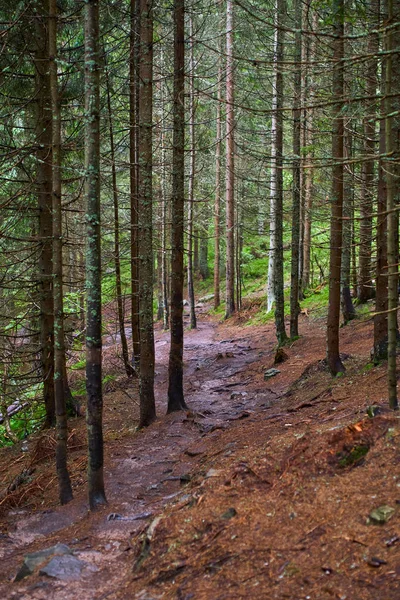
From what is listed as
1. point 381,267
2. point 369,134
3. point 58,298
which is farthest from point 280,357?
point 58,298

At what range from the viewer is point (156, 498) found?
7328 millimetres

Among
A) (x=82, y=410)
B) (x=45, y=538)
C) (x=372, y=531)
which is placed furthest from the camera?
(x=82, y=410)

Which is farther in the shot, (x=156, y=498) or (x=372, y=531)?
(x=156, y=498)

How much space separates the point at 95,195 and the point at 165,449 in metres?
5.10

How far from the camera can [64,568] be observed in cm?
523

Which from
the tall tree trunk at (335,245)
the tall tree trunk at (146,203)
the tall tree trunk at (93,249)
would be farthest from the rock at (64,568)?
the tall tree trunk at (335,245)

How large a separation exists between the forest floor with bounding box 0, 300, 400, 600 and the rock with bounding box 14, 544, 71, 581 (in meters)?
0.13

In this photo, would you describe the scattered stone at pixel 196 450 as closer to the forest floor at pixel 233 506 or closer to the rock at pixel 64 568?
the forest floor at pixel 233 506

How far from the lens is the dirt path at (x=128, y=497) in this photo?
16.8ft

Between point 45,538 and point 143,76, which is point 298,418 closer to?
point 45,538

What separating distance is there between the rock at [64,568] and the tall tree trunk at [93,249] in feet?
5.66

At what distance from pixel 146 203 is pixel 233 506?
7134mm

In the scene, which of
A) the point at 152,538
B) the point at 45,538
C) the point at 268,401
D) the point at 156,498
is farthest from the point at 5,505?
the point at 268,401

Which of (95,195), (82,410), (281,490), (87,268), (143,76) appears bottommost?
(82,410)
